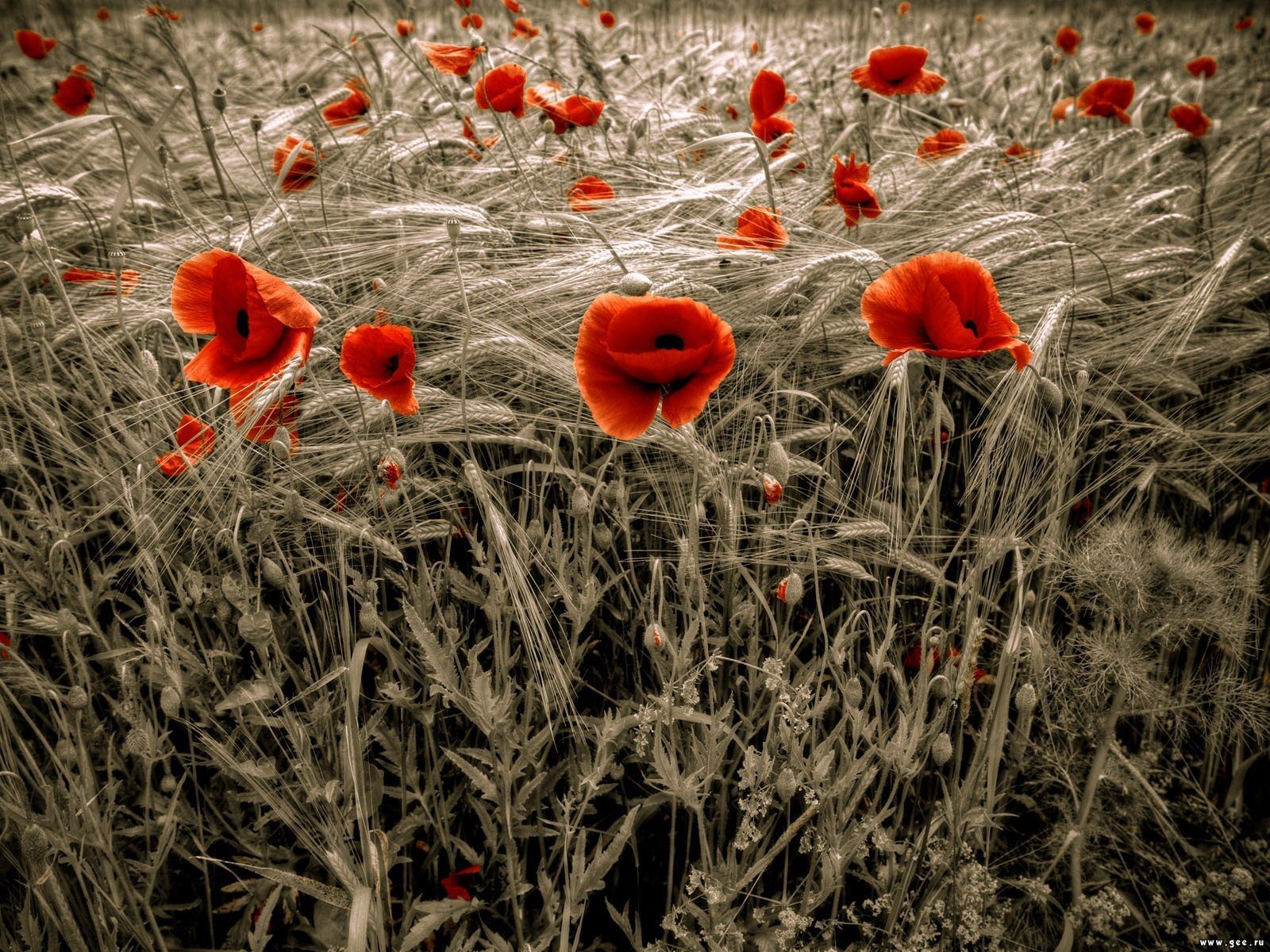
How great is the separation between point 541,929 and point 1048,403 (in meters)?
1.04

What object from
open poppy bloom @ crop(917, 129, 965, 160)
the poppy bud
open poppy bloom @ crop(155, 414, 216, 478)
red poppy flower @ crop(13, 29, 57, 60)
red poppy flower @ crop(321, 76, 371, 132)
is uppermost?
red poppy flower @ crop(13, 29, 57, 60)

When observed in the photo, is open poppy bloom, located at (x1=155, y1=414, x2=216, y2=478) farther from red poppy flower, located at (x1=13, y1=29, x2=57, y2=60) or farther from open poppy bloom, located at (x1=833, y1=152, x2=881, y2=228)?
red poppy flower, located at (x1=13, y1=29, x2=57, y2=60)

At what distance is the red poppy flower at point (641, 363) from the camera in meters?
0.98

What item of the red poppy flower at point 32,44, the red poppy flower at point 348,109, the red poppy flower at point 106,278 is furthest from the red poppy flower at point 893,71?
the red poppy flower at point 32,44

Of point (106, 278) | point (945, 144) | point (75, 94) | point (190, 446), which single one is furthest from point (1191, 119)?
point (75, 94)

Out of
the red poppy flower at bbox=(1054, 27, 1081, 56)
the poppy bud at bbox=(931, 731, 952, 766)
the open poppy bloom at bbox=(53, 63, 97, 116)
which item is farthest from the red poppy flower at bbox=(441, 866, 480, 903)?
the red poppy flower at bbox=(1054, 27, 1081, 56)

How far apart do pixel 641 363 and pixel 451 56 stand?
4.31 feet

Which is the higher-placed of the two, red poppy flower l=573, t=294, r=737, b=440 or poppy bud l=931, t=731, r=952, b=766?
red poppy flower l=573, t=294, r=737, b=440

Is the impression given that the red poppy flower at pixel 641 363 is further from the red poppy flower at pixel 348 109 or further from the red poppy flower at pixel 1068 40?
the red poppy flower at pixel 1068 40

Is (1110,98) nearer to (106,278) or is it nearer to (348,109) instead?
(348,109)

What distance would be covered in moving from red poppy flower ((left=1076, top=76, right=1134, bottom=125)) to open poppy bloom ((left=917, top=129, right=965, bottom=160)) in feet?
2.00

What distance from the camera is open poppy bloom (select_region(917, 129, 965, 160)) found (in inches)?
75.7

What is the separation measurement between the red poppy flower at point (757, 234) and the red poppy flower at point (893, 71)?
2.48 feet

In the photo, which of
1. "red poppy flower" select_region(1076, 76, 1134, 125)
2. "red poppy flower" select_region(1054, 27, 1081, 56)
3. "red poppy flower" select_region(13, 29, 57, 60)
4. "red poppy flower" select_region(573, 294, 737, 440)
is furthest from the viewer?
"red poppy flower" select_region(1054, 27, 1081, 56)
